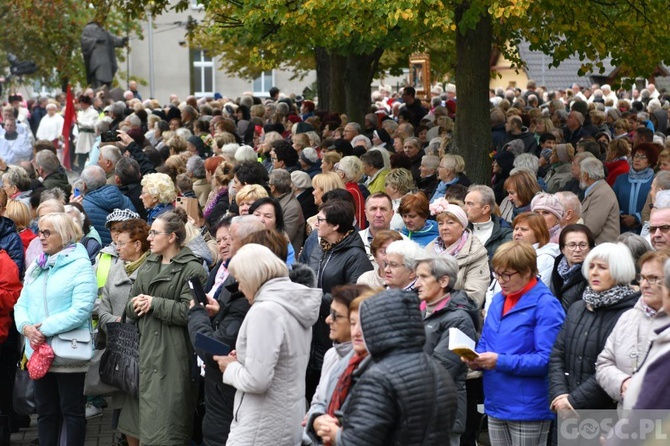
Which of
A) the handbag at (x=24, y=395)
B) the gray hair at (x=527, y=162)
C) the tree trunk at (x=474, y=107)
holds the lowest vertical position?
the handbag at (x=24, y=395)

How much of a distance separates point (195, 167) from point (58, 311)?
5.32m

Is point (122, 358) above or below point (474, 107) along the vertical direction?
below

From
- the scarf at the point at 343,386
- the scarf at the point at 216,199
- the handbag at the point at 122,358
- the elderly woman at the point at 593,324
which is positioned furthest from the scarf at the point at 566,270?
the scarf at the point at 216,199

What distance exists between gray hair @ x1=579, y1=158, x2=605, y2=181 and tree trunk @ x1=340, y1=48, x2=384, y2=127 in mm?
10448

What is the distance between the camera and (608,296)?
645 cm

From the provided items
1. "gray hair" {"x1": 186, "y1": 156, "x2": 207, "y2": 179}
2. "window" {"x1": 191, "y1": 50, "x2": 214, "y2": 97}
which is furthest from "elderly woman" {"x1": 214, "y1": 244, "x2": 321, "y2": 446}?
"window" {"x1": 191, "y1": 50, "x2": 214, "y2": 97}

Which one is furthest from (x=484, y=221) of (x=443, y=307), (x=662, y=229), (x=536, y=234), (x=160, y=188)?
(x=160, y=188)

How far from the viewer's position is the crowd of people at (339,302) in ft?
17.4

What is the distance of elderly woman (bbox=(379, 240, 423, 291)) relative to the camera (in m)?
7.12

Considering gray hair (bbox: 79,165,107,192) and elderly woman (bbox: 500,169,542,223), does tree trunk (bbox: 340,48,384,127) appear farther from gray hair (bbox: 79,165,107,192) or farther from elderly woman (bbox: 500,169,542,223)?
elderly woman (bbox: 500,169,542,223)

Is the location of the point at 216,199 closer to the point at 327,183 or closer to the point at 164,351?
the point at 327,183

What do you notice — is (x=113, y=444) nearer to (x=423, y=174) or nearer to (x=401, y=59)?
(x=423, y=174)

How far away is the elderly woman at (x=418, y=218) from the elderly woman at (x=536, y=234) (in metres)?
0.92

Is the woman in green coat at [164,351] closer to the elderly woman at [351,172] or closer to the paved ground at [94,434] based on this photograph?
the paved ground at [94,434]
